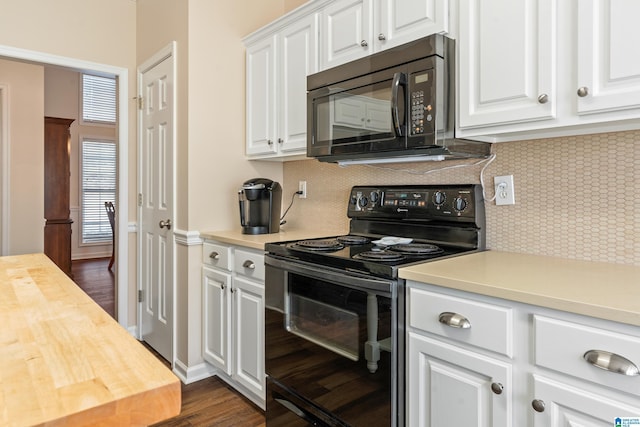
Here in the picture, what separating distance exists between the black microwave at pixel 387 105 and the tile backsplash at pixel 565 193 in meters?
0.26

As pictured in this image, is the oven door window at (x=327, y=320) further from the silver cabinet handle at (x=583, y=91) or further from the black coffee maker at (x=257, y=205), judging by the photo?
the silver cabinet handle at (x=583, y=91)

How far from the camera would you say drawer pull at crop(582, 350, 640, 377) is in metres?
0.91

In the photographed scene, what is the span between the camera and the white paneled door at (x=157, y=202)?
2.70 metres

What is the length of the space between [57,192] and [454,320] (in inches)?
215

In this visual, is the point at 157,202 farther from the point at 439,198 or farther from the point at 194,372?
the point at 439,198

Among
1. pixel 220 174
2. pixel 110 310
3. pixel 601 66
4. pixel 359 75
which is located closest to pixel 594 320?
pixel 601 66

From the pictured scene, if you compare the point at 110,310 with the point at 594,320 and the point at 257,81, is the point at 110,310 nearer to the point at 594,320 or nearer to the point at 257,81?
the point at 257,81

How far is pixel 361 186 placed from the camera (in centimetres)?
227

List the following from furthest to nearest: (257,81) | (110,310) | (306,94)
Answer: (110,310) < (257,81) < (306,94)

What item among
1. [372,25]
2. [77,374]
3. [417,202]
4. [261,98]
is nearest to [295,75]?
[261,98]

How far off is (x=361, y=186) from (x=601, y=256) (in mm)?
1133

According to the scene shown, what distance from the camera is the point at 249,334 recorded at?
2.13 meters

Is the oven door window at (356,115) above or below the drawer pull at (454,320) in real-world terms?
above

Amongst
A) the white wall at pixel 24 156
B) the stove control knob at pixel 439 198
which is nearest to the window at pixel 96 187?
the white wall at pixel 24 156
